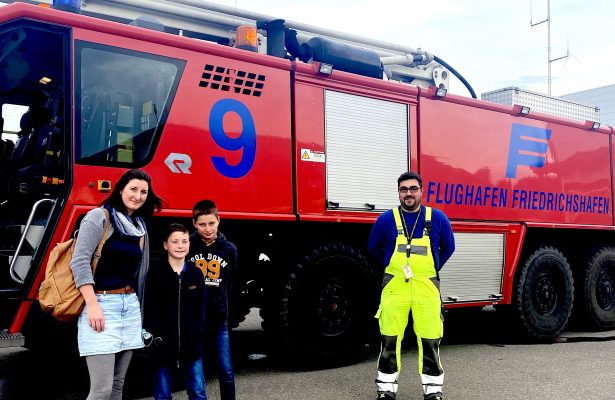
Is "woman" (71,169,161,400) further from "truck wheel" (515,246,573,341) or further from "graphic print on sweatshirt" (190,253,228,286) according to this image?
"truck wheel" (515,246,573,341)

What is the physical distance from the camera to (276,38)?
623 centimetres

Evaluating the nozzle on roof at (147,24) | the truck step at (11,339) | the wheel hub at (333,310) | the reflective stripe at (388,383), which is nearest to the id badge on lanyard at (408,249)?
the reflective stripe at (388,383)

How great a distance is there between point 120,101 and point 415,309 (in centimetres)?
271

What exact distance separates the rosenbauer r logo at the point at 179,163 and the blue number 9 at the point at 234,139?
0.23 metres

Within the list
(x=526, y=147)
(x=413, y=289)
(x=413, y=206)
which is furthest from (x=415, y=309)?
(x=526, y=147)

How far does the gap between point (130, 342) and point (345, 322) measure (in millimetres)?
2861

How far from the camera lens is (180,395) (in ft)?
16.0

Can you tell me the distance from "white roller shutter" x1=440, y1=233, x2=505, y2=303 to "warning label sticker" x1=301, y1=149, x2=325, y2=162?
6.10ft

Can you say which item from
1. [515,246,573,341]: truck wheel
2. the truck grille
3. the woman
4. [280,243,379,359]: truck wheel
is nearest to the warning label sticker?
the truck grille

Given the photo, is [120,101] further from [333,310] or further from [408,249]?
[333,310]

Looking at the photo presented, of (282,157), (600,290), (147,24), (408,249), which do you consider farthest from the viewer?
(600,290)

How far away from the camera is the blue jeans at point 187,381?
3.69 metres

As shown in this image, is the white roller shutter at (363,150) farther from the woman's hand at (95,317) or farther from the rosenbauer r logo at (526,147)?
the woman's hand at (95,317)

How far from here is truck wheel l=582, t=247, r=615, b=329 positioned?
8.12 m
